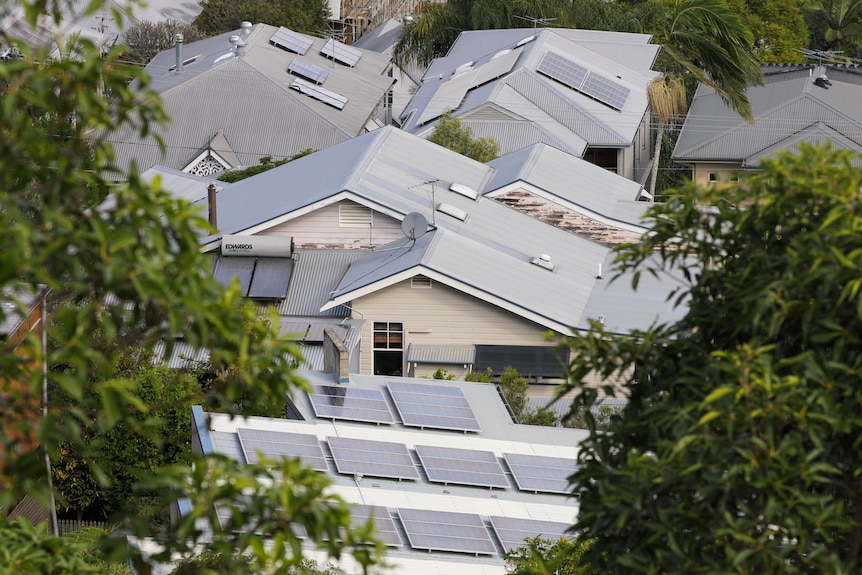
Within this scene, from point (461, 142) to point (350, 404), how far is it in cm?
2913

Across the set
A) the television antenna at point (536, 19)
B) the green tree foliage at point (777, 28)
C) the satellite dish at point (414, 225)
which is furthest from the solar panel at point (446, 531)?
the green tree foliage at point (777, 28)

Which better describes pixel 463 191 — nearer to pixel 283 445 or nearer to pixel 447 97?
pixel 447 97

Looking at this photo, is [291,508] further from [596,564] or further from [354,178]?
[354,178]

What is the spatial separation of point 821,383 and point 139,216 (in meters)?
4.00

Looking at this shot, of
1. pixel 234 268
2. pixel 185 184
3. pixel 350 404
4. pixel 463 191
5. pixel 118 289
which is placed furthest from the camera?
pixel 185 184

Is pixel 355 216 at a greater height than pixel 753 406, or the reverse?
pixel 753 406

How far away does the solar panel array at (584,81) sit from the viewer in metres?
56.1

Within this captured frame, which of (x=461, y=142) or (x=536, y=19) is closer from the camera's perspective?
(x=461, y=142)

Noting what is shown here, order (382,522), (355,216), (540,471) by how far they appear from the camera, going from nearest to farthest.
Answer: (382,522) < (540,471) < (355,216)

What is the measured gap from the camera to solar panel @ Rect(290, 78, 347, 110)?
212 feet

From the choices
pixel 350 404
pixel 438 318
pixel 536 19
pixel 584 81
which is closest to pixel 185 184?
pixel 438 318

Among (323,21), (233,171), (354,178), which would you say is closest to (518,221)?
(354,178)

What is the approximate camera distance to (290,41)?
236 feet

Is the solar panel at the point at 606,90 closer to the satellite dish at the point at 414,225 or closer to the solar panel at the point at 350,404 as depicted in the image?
the satellite dish at the point at 414,225
